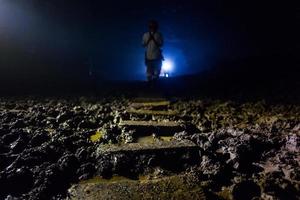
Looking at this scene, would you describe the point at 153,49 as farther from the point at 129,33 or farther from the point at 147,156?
the point at 129,33

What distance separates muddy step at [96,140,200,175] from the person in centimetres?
595

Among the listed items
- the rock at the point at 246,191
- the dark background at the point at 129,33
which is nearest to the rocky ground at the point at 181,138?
the rock at the point at 246,191

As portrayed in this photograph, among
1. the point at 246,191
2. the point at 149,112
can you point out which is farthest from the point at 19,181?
the point at 149,112

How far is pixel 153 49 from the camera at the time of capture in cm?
911

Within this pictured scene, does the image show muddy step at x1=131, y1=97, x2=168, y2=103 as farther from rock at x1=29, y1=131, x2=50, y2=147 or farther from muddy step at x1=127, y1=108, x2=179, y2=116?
rock at x1=29, y1=131, x2=50, y2=147

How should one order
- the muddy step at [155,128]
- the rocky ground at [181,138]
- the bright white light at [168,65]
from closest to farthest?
the rocky ground at [181,138], the muddy step at [155,128], the bright white light at [168,65]

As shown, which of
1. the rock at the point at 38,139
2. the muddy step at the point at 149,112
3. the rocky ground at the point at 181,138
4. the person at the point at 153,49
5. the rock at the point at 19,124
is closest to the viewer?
the rocky ground at the point at 181,138

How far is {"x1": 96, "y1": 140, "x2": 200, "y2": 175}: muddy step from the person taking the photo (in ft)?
9.82

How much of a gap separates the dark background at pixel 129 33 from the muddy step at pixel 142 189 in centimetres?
1078

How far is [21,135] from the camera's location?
383 centimetres

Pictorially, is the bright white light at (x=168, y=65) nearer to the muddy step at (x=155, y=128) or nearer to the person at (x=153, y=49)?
the person at (x=153, y=49)

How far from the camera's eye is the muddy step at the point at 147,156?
2994mm

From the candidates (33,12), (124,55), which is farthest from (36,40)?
(124,55)

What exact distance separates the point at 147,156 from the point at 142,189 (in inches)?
25.1
